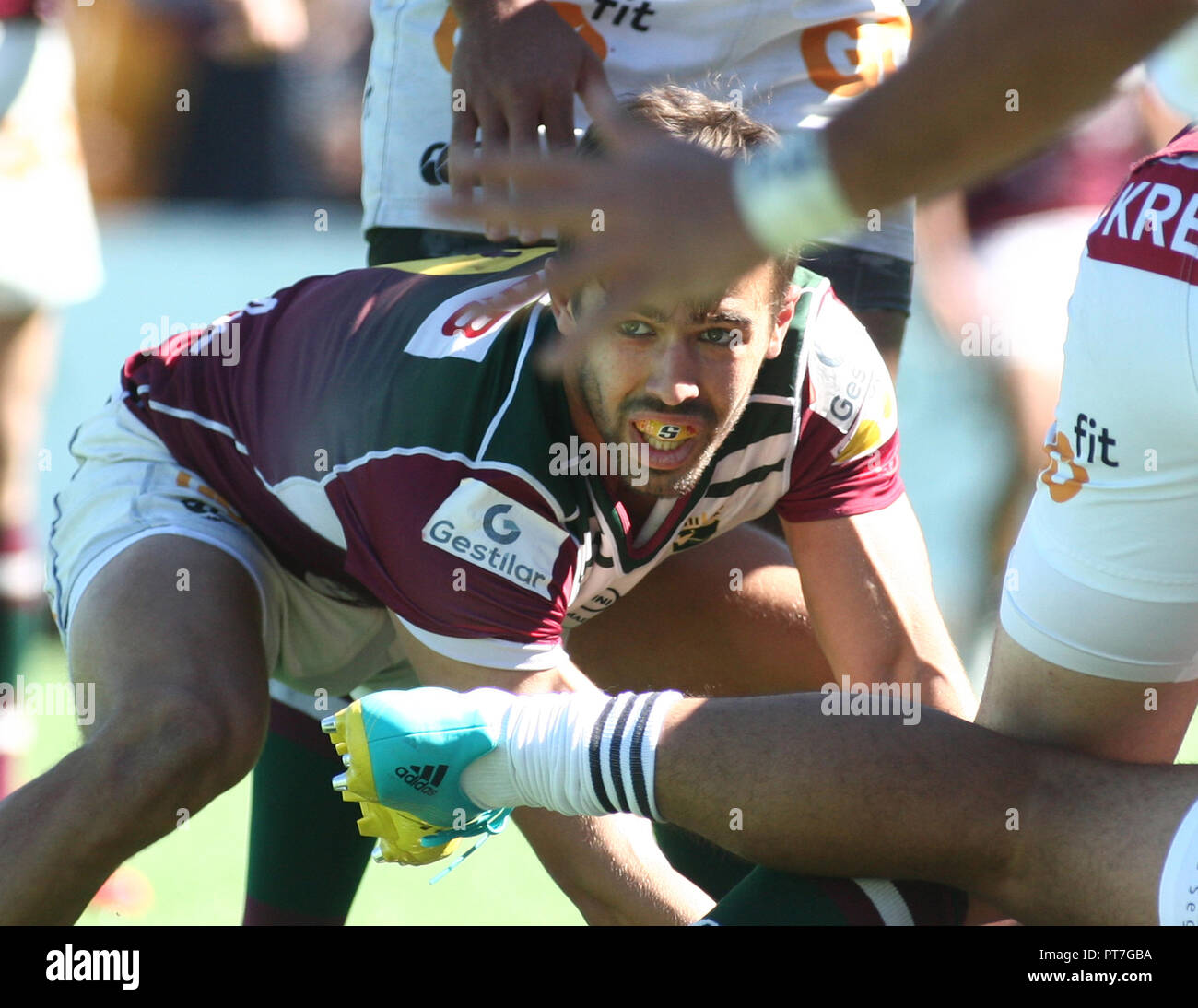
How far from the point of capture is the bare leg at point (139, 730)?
222 cm

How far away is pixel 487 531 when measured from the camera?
229cm

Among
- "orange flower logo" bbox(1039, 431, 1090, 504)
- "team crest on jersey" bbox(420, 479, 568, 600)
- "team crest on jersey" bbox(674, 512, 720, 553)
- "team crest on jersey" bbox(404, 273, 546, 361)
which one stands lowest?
"team crest on jersey" bbox(674, 512, 720, 553)

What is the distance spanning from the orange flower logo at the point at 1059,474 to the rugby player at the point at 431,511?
498mm

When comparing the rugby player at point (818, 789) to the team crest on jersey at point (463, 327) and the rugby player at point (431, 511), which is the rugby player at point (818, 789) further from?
the team crest on jersey at point (463, 327)

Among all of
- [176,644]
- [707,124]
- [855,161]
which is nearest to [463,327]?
[707,124]

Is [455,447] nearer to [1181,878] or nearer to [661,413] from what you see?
[661,413]

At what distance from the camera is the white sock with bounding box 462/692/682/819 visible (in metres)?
2.11

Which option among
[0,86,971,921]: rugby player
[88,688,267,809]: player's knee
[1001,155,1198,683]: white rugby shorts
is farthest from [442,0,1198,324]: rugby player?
[88,688,267,809]: player's knee

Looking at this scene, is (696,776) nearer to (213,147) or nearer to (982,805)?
(982,805)

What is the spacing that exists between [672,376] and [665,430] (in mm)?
81

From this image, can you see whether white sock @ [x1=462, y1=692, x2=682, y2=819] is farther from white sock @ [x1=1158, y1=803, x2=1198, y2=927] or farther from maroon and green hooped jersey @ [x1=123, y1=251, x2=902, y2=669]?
white sock @ [x1=1158, y1=803, x2=1198, y2=927]

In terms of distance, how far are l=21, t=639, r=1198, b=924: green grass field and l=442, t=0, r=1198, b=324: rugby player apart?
1.92 m

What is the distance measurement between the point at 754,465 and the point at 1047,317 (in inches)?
83.5

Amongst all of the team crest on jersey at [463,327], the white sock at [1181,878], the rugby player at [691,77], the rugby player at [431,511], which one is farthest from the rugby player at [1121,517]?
the rugby player at [691,77]
